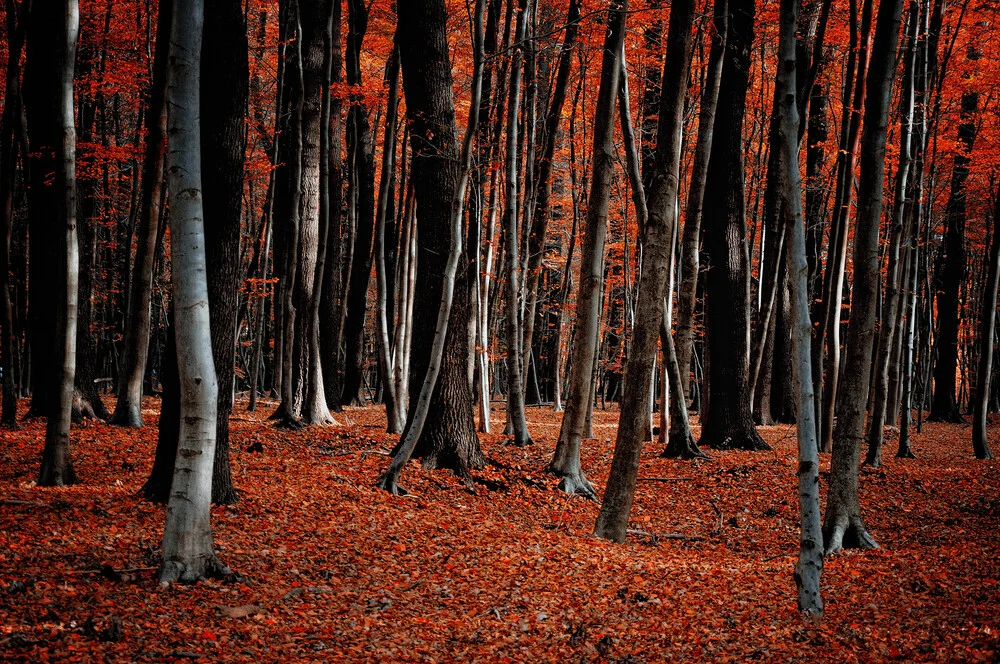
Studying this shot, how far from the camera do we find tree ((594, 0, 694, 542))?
650 centimetres

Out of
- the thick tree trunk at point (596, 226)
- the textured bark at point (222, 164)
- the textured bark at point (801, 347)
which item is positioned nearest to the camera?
the textured bark at point (801, 347)

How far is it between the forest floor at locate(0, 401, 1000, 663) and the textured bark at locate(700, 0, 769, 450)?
9.76 ft

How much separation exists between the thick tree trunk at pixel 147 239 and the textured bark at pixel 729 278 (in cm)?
922

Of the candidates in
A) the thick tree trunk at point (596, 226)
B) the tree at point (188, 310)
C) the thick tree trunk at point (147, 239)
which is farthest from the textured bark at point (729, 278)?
the tree at point (188, 310)

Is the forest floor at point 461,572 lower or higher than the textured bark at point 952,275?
lower

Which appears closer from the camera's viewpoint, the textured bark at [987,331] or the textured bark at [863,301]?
the textured bark at [863,301]

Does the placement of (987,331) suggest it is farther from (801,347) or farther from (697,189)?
(801,347)

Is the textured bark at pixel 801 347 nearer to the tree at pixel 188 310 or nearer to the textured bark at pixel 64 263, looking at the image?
the tree at pixel 188 310

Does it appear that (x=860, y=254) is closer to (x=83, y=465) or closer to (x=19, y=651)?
(x=19, y=651)

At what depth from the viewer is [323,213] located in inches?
471

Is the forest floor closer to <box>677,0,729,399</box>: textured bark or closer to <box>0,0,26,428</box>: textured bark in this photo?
<box>0,0,26,428</box>: textured bark

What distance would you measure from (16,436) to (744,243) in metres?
11.8

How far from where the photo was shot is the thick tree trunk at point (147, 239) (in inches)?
326

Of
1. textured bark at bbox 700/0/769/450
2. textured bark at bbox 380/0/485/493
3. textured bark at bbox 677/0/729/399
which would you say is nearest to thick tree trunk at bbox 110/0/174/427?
textured bark at bbox 380/0/485/493
